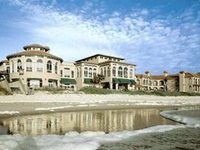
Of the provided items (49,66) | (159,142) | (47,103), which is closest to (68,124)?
(159,142)

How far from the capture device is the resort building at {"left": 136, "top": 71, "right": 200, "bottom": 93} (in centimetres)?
9612

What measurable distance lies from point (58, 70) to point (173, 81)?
53753 millimetres

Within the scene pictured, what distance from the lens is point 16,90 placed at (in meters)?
40.6

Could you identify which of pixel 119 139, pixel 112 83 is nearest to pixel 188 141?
pixel 119 139

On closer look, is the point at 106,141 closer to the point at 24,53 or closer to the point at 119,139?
the point at 119,139

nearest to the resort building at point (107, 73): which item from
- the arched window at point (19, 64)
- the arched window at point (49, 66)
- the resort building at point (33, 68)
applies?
the resort building at point (33, 68)

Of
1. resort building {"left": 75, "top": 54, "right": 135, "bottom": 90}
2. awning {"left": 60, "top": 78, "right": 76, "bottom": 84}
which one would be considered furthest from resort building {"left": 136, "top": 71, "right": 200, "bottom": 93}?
awning {"left": 60, "top": 78, "right": 76, "bottom": 84}

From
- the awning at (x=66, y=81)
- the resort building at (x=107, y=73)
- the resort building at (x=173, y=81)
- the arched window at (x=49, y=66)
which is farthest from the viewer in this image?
the resort building at (x=173, y=81)

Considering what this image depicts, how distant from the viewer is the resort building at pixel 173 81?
96.1 metres

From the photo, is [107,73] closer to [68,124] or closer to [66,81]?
[66,81]

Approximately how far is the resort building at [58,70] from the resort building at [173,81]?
26830mm

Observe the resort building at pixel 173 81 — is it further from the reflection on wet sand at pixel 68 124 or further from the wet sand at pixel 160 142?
the wet sand at pixel 160 142

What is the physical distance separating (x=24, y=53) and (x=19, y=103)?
26.6 m

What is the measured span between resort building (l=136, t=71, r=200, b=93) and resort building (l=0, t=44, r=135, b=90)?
1056 inches
